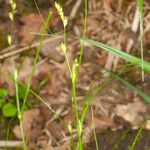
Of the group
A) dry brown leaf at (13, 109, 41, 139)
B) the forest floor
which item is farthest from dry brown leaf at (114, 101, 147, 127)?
dry brown leaf at (13, 109, 41, 139)

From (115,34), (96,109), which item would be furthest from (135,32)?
(96,109)

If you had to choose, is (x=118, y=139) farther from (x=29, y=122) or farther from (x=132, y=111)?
(x=29, y=122)

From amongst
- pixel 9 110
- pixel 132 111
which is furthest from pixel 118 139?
pixel 9 110

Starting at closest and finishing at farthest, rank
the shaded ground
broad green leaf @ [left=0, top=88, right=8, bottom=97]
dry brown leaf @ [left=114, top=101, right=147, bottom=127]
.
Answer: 1. the shaded ground
2. dry brown leaf @ [left=114, top=101, right=147, bottom=127]
3. broad green leaf @ [left=0, top=88, right=8, bottom=97]

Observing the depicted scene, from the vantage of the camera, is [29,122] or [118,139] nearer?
[118,139]

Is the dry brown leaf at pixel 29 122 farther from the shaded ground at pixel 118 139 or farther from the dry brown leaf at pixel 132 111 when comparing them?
the dry brown leaf at pixel 132 111

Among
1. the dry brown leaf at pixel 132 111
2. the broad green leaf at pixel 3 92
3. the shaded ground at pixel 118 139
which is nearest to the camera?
the shaded ground at pixel 118 139

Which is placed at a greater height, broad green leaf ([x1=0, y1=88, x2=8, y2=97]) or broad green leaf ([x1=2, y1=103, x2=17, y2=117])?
broad green leaf ([x1=0, y1=88, x2=8, y2=97])

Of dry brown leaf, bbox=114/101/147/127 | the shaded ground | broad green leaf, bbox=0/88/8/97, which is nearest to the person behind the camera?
the shaded ground

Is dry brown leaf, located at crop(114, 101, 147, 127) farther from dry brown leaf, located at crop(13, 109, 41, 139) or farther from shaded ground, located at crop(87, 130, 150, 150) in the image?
Answer: dry brown leaf, located at crop(13, 109, 41, 139)

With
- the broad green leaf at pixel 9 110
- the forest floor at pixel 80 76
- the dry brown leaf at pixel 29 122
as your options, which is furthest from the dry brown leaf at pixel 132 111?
the broad green leaf at pixel 9 110

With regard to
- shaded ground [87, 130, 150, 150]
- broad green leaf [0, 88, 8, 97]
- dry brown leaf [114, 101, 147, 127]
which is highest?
broad green leaf [0, 88, 8, 97]

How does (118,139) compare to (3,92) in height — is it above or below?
below

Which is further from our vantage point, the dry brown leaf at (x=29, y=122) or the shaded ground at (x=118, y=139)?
the dry brown leaf at (x=29, y=122)
